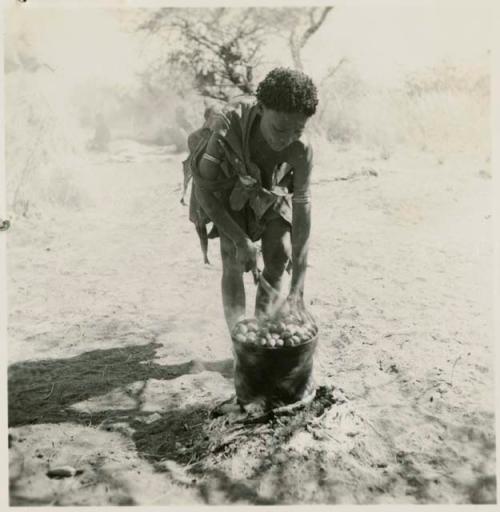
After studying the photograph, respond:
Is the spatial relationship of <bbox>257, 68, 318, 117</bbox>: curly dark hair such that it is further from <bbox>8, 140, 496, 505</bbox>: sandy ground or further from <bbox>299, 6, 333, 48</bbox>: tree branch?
<bbox>8, 140, 496, 505</bbox>: sandy ground

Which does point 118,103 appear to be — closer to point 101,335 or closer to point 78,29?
point 78,29

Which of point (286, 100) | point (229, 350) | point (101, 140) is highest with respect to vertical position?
point (286, 100)

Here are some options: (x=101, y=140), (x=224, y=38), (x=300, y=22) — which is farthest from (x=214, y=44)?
(x=101, y=140)

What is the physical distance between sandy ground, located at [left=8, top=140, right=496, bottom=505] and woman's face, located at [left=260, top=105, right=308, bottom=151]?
127 cm

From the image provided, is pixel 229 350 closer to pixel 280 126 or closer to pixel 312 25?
pixel 280 126

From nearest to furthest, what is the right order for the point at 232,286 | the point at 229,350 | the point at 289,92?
the point at 289,92 < the point at 232,286 < the point at 229,350

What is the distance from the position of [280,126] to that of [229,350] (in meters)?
1.54

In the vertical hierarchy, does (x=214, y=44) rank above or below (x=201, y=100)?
above

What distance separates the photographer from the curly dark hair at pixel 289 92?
253 centimetres

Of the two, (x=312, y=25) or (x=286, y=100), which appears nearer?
(x=286, y=100)

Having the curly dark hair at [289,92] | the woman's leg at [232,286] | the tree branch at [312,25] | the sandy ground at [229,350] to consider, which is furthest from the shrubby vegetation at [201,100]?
the woman's leg at [232,286]

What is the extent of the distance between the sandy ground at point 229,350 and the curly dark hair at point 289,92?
1.41m

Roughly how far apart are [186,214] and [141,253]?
1.76 feet

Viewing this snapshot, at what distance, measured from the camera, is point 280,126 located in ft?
8.54
